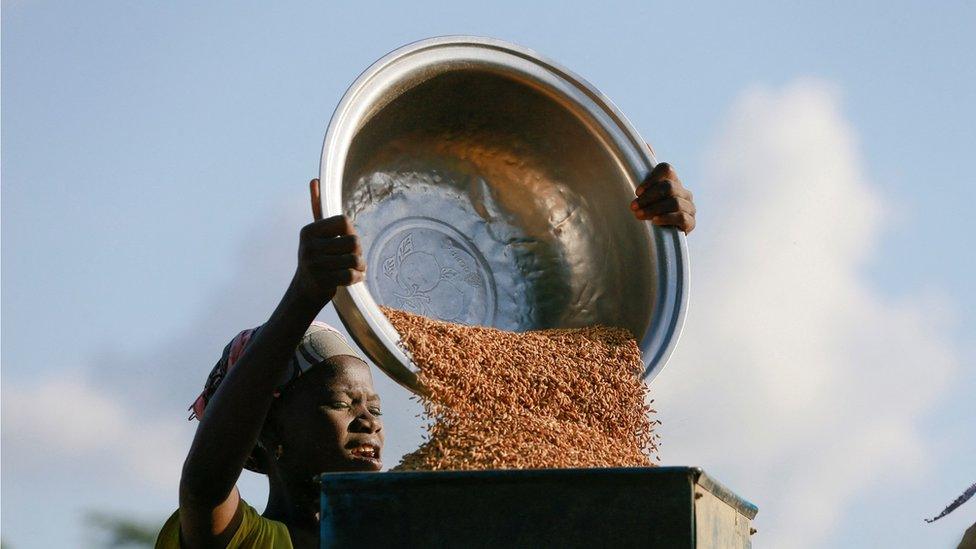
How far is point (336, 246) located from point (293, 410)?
0.65m

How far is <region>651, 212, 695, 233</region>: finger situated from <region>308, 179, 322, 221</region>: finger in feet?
3.33

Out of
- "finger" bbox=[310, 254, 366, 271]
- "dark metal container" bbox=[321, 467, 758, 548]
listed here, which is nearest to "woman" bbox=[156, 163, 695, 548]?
"finger" bbox=[310, 254, 366, 271]

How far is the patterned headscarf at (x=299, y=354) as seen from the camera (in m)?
3.21

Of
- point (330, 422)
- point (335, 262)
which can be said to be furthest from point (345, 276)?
point (330, 422)

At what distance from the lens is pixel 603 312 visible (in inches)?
145

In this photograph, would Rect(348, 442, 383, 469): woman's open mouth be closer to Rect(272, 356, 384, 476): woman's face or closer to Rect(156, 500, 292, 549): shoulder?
Rect(272, 356, 384, 476): woman's face

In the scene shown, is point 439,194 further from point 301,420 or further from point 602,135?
point 301,420

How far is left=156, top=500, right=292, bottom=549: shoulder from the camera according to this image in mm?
2889

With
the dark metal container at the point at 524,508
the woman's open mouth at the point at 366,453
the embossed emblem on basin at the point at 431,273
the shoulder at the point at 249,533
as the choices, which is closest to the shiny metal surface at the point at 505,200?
the embossed emblem on basin at the point at 431,273

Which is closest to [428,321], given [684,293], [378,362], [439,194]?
[378,362]

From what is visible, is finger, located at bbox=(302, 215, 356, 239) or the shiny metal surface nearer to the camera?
finger, located at bbox=(302, 215, 356, 239)

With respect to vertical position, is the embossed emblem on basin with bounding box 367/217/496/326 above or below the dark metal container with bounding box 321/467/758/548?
above

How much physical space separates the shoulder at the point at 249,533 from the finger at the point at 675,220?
50.2 inches

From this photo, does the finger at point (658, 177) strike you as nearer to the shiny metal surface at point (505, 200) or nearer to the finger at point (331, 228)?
the shiny metal surface at point (505, 200)
